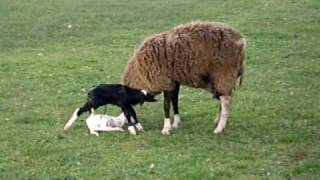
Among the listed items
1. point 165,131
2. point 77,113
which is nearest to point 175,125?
point 165,131

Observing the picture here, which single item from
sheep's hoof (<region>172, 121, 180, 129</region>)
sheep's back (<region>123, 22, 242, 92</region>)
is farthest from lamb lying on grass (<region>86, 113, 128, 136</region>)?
sheep's hoof (<region>172, 121, 180, 129</region>)

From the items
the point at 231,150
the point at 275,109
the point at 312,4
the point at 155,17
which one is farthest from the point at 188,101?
the point at 312,4

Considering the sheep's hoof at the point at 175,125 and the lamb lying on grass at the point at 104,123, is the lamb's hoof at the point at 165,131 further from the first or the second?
the lamb lying on grass at the point at 104,123

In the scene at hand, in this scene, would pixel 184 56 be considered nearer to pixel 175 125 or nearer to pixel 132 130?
pixel 175 125

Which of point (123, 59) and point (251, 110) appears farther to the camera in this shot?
point (123, 59)

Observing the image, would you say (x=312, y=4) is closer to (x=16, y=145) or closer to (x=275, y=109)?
(x=275, y=109)

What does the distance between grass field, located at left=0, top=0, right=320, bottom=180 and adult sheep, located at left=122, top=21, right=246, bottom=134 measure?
21.4 inches

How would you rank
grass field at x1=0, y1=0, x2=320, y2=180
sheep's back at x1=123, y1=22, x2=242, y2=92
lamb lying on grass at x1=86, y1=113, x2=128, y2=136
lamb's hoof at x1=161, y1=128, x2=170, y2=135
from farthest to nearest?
lamb lying on grass at x1=86, y1=113, x2=128, y2=136 < lamb's hoof at x1=161, y1=128, x2=170, y2=135 < sheep's back at x1=123, y1=22, x2=242, y2=92 < grass field at x1=0, y1=0, x2=320, y2=180

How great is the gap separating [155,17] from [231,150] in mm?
12840

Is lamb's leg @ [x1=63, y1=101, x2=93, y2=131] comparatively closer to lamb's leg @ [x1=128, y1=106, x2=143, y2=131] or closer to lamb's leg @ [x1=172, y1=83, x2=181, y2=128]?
lamb's leg @ [x1=128, y1=106, x2=143, y2=131]

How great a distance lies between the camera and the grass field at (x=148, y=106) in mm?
8820

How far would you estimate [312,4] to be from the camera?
24.1 meters

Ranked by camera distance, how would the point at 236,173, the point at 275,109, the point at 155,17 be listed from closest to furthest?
the point at 236,173 < the point at 275,109 < the point at 155,17

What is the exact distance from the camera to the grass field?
8.82m
